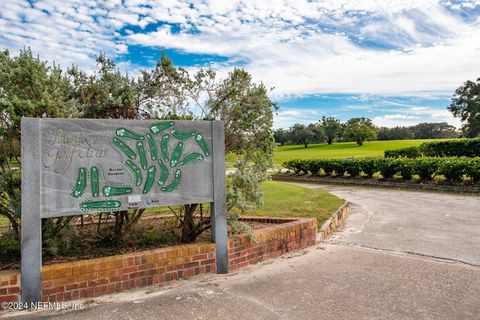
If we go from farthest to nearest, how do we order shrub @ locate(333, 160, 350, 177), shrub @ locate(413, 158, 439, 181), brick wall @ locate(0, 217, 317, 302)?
shrub @ locate(333, 160, 350, 177) < shrub @ locate(413, 158, 439, 181) < brick wall @ locate(0, 217, 317, 302)

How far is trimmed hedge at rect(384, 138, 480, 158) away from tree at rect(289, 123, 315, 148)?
42.4 m

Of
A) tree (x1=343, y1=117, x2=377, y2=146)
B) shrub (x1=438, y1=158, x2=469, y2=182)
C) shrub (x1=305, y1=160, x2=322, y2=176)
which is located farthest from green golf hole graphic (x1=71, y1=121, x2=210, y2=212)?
tree (x1=343, y1=117, x2=377, y2=146)

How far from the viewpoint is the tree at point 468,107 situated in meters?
43.5

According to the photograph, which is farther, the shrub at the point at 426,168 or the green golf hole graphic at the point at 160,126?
the shrub at the point at 426,168

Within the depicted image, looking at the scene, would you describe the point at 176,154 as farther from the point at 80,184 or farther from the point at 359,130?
the point at 359,130

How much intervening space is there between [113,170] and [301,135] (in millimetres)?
64547

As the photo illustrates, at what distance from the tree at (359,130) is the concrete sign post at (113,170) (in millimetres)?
58796

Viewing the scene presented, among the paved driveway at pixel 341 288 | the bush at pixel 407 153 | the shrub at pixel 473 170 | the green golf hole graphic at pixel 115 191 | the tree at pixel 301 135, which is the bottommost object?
the paved driveway at pixel 341 288

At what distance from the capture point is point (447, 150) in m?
23.0

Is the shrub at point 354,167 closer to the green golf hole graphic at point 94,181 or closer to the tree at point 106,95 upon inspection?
the tree at point 106,95

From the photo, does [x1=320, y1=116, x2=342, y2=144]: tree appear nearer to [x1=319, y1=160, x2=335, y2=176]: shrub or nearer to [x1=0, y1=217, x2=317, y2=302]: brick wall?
[x1=319, y1=160, x2=335, y2=176]: shrub

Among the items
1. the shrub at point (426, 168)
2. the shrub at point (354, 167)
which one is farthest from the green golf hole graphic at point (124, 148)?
the shrub at point (354, 167)

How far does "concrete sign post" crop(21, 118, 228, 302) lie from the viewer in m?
3.67

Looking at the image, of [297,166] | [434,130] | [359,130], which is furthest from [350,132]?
[297,166]
